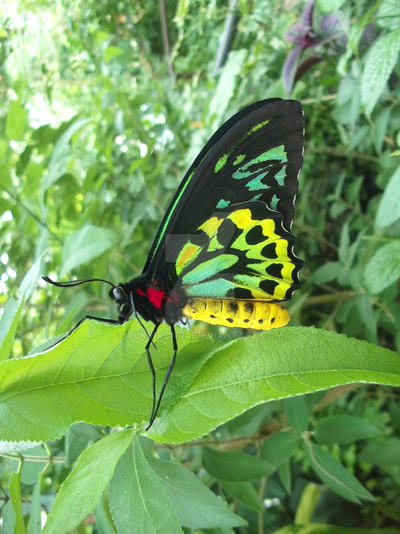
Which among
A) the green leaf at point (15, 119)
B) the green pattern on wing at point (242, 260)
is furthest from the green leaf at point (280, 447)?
the green leaf at point (15, 119)

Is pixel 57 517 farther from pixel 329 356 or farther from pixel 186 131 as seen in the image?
pixel 186 131

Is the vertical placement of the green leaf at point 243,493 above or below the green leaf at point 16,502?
below

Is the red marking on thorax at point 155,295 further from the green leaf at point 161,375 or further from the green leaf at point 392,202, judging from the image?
the green leaf at point 392,202

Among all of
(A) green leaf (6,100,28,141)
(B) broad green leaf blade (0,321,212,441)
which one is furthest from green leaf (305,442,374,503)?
(A) green leaf (6,100,28,141)

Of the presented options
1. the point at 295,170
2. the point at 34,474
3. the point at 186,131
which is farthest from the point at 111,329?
the point at 186,131

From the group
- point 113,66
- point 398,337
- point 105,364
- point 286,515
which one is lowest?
point 286,515

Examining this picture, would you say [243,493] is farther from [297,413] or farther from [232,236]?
[232,236]

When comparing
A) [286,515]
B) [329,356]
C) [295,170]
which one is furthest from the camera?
[286,515]
